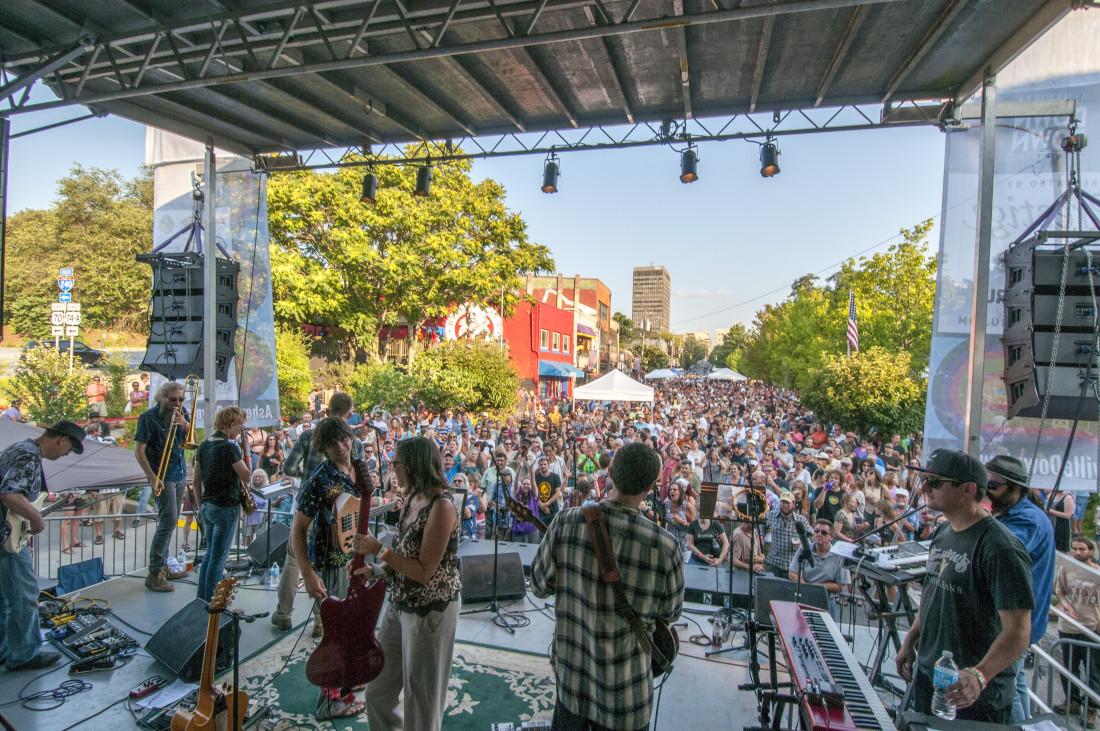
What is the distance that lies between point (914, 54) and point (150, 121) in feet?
25.9

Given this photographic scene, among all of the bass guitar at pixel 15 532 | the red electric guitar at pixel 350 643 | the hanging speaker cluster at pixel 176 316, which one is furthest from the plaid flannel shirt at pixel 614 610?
the hanging speaker cluster at pixel 176 316

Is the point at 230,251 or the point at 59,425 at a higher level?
the point at 230,251

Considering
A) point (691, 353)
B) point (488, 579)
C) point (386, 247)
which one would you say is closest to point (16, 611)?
point (488, 579)

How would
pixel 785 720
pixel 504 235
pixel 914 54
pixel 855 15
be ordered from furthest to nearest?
1. pixel 504 235
2. pixel 914 54
3. pixel 855 15
4. pixel 785 720

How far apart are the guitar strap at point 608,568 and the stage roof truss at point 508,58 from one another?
3.86m

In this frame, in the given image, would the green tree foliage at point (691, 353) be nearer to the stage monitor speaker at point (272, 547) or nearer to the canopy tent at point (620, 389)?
the canopy tent at point (620, 389)

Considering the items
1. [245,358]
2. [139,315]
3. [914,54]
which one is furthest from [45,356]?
[139,315]

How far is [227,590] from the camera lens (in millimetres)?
2719

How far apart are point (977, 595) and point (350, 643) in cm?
273

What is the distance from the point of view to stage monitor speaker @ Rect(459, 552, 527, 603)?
16.3 feet

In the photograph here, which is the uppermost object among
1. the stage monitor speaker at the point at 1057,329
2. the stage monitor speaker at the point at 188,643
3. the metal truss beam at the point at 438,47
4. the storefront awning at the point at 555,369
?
the metal truss beam at the point at 438,47

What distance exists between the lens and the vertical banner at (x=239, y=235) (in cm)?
775

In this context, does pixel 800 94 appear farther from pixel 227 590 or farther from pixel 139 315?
pixel 139 315

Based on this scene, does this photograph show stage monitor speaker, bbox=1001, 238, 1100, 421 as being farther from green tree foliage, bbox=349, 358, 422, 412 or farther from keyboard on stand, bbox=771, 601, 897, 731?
green tree foliage, bbox=349, 358, 422, 412
